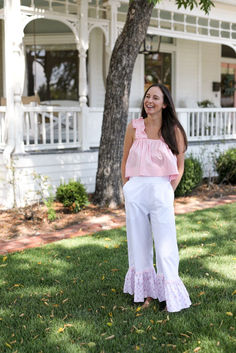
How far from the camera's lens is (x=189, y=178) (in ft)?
28.9

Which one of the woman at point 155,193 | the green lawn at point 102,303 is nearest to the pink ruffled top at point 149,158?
the woman at point 155,193

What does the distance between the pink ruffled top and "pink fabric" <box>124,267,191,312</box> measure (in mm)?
824

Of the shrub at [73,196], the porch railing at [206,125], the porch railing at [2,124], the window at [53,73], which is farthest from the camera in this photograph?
the window at [53,73]

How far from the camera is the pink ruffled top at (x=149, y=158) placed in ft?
12.2

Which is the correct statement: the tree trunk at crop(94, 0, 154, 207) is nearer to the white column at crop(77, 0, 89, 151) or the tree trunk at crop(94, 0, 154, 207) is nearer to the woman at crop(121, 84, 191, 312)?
the white column at crop(77, 0, 89, 151)

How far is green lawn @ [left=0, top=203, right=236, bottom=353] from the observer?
11.0 feet

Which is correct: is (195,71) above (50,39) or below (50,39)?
below

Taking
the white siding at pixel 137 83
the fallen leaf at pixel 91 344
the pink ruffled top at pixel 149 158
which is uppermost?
the white siding at pixel 137 83

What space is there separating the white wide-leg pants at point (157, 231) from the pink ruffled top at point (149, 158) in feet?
0.19

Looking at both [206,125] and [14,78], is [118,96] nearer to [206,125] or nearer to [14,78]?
[14,78]

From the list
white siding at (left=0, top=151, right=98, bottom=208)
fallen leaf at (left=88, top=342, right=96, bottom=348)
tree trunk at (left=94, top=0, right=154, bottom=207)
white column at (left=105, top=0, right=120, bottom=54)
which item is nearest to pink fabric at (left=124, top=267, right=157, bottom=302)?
fallen leaf at (left=88, top=342, right=96, bottom=348)

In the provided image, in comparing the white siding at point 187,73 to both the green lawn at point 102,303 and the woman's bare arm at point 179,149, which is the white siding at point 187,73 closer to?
the green lawn at point 102,303

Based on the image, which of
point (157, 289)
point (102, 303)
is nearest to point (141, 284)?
point (157, 289)

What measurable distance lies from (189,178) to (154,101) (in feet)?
17.1
